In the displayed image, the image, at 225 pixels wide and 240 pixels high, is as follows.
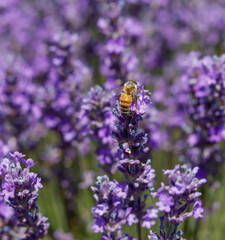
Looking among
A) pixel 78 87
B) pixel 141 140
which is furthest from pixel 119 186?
pixel 78 87

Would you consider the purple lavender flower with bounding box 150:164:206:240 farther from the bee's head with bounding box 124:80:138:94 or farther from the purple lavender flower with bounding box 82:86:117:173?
the purple lavender flower with bounding box 82:86:117:173

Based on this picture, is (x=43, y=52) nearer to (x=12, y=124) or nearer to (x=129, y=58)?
(x=12, y=124)

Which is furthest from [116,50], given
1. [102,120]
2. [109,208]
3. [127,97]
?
[109,208]

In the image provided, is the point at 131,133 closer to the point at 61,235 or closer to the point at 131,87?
the point at 131,87

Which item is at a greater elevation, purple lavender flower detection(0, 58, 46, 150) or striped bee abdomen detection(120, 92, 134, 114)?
purple lavender flower detection(0, 58, 46, 150)

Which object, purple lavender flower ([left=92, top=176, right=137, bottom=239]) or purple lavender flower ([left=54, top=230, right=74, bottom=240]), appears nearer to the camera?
purple lavender flower ([left=92, top=176, right=137, bottom=239])

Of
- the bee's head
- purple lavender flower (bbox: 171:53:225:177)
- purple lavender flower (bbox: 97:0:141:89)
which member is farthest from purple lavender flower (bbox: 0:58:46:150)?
purple lavender flower (bbox: 171:53:225:177)

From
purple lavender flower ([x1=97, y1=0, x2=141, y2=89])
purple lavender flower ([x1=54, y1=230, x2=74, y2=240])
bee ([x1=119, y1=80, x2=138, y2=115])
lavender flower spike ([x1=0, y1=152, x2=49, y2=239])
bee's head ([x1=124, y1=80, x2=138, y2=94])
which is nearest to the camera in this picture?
lavender flower spike ([x1=0, y1=152, x2=49, y2=239])
